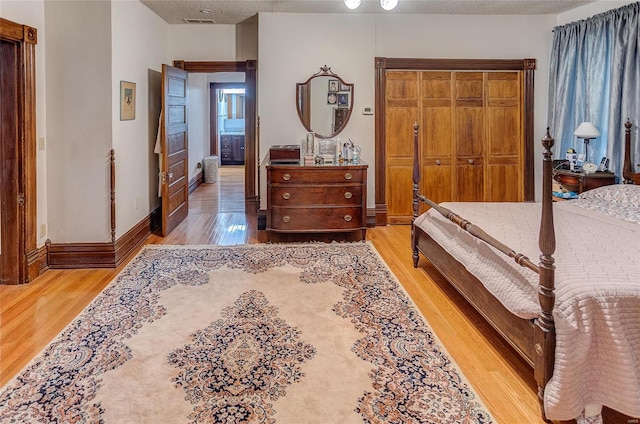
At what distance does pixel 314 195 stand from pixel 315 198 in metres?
0.03

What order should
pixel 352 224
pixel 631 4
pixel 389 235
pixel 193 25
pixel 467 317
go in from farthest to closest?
pixel 193 25
pixel 389 235
pixel 352 224
pixel 631 4
pixel 467 317

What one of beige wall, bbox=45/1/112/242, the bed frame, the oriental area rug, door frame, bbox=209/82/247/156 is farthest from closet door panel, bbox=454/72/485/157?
door frame, bbox=209/82/247/156

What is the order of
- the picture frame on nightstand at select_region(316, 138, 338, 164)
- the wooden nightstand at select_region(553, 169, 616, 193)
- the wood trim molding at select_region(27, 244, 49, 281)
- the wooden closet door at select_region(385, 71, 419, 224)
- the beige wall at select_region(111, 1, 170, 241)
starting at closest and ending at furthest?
Result: the wood trim molding at select_region(27, 244, 49, 281), the beige wall at select_region(111, 1, 170, 241), the wooden nightstand at select_region(553, 169, 616, 193), the picture frame on nightstand at select_region(316, 138, 338, 164), the wooden closet door at select_region(385, 71, 419, 224)

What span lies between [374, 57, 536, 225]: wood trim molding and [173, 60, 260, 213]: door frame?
63.0 inches

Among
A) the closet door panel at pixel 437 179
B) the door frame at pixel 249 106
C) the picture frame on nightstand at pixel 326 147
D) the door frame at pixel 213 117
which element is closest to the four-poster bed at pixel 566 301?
the picture frame on nightstand at pixel 326 147

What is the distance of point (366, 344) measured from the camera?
2914 millimetres

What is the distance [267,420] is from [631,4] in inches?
203

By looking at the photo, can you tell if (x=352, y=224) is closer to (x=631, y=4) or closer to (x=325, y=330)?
(x=325, y=330)

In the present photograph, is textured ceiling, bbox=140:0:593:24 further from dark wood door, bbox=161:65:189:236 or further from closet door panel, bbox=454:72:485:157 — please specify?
closet door panel, bbox=454:72:485:157

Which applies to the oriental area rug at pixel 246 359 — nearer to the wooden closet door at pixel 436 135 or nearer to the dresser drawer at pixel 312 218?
the dresser drawer at pixel 312 218

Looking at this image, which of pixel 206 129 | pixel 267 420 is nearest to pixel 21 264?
pixel 267 420

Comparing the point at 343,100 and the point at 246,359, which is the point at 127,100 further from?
the point at 246,359

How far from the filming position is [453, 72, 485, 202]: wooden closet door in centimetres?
632

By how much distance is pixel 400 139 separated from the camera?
249 inches
